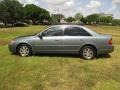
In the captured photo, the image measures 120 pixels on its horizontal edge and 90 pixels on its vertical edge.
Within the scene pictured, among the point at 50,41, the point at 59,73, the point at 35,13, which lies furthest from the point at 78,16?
the point at 59,73

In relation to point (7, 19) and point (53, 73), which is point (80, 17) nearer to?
point (7, 19)

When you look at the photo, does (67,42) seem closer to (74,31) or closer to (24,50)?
(74,31)

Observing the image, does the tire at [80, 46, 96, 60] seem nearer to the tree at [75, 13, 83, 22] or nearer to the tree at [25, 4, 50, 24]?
the tree at [25, 4, 50, 24]

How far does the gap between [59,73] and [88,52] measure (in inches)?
127

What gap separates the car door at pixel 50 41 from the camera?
11922 mm

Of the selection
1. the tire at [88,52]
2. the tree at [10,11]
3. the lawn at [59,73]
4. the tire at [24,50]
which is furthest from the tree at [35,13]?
the lawn at [59,73]

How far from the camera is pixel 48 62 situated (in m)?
10.9

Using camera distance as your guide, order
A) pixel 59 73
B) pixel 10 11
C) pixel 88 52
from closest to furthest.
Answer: pixel 59 73
pixel 88 52
pixel 10 11

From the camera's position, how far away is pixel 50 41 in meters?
11.9

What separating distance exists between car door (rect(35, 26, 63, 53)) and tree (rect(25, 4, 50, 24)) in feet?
363

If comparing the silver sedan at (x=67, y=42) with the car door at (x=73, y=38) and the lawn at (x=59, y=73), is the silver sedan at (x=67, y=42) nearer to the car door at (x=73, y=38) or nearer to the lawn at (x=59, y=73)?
the car door at (x=73, y=38)

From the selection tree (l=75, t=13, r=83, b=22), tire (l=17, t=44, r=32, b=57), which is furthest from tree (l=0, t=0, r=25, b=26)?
tree (l=75, t=13, r=83, b=22)

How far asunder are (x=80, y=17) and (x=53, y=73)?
182 m

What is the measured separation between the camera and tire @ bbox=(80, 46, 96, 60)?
38.7 ft
